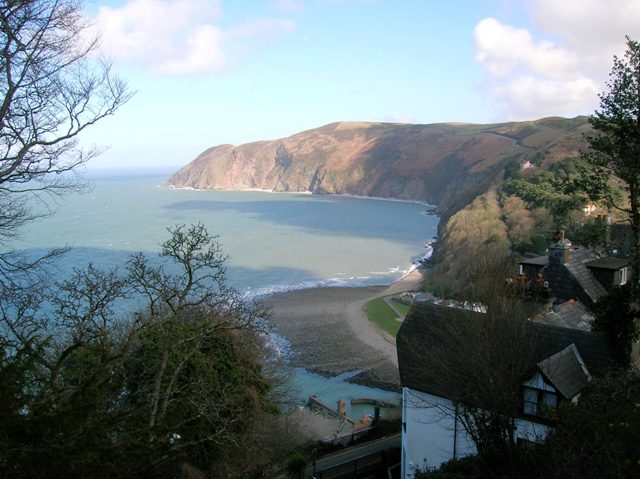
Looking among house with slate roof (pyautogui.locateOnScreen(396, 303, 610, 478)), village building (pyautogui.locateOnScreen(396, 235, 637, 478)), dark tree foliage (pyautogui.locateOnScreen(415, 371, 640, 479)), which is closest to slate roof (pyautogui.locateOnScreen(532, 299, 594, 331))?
village building (pyautogui.locateOnScreen(396, 235, 637, 478))

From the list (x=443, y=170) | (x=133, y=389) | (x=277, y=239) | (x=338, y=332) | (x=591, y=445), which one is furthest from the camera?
(x=443, y=170)

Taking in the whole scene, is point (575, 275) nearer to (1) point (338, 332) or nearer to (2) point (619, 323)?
(2) point (619, 323)

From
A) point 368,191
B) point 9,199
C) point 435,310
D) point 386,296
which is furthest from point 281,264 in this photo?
point 368,191

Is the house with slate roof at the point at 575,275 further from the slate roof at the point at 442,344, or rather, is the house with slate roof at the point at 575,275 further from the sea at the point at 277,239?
the sea at the point at 277,239

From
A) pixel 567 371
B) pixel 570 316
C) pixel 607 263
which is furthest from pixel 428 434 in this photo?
pixel 607 263

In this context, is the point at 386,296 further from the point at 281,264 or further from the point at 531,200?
the point at 531,200

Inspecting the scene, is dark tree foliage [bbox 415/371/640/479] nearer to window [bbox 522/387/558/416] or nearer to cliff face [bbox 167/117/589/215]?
window [bbox 522/387/558/416]
